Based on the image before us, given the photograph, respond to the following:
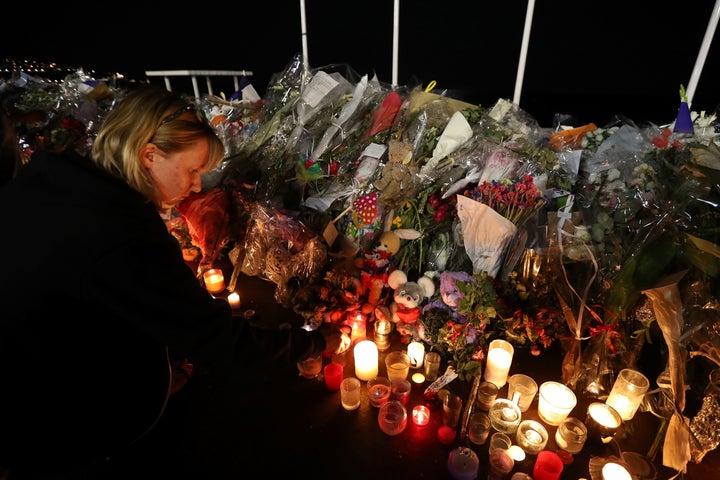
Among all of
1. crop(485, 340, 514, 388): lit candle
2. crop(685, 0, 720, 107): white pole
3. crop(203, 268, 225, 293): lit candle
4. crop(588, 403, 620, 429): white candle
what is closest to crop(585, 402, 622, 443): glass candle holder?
crop(588, 403, 620, 429): white candle

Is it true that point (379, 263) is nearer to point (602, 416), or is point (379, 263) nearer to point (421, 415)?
point (421, 415)

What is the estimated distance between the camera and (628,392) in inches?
60.5

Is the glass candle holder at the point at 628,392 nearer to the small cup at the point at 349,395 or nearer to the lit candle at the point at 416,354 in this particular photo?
the lit candle at the point at 416,354

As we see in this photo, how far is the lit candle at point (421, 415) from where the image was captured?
1.55m

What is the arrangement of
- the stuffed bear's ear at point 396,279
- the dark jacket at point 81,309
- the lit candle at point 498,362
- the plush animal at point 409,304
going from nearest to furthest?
the dark jacket at point 81,309 → the lit candle at point 498,362 → the plush animal at point 409,304 → the stuffed bear's ear at point 396,279

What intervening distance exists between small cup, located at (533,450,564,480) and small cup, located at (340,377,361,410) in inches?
27.4

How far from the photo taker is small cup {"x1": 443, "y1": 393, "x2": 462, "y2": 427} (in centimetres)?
152

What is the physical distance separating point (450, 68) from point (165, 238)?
677 centimetres

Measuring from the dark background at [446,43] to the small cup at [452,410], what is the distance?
196 inches

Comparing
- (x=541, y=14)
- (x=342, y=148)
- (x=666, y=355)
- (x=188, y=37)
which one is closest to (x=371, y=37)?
(x=541, y=14)

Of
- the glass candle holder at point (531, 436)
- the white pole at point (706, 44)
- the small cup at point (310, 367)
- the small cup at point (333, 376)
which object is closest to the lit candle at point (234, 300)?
the small cup at point (310, 367)

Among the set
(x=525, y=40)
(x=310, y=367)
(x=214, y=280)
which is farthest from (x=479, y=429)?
(x=525, y=40)

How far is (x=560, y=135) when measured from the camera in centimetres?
224

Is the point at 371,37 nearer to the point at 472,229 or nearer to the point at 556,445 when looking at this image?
the point at 472,229
